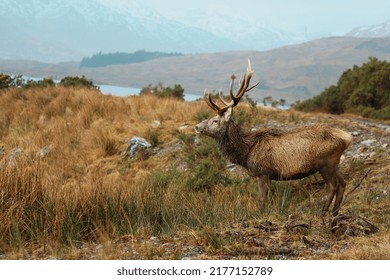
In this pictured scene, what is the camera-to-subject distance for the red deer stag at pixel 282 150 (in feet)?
22.4

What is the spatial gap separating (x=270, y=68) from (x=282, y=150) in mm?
139711

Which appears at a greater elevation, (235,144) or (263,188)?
(235,144)

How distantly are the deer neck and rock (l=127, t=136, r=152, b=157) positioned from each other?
16.8 feet

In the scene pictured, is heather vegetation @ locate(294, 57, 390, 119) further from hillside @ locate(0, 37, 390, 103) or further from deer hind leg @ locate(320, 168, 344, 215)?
hillside @ locate(0, 37, 390, 103)

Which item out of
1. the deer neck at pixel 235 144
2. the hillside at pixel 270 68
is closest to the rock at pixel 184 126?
the deer neck at pixel 235 144

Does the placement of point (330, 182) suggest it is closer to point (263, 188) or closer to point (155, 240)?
point (263, 188)

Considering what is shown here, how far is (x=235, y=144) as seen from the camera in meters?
7.65

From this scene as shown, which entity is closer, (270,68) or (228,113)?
(228,113)

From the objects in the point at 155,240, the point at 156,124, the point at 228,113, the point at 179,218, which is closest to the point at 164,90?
the point at 156,124

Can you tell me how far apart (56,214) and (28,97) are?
13982 millimetres

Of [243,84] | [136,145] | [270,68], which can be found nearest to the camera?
[243,84]

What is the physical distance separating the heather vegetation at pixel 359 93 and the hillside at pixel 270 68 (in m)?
78.7

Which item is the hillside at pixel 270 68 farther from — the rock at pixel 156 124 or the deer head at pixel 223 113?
the deer head at pixel 223 113
